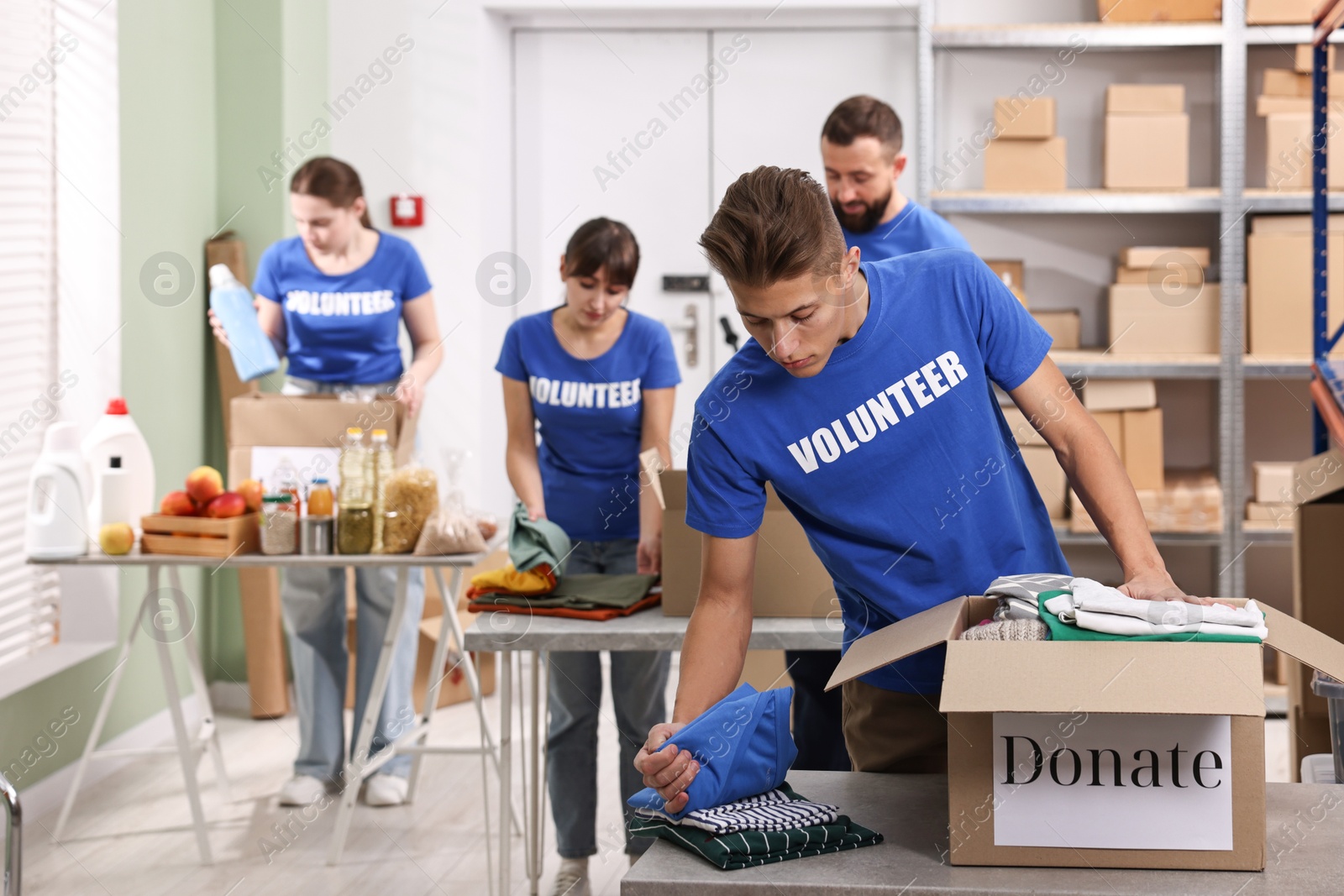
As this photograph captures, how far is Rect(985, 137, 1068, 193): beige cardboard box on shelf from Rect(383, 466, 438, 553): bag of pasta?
2294mm

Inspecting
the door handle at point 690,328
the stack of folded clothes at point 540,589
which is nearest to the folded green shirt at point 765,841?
the stack of folded clothes at point 540,589

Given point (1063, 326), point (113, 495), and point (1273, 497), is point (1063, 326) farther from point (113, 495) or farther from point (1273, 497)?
point (113, 495)

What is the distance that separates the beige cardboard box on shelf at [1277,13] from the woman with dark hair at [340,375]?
8.95 feet

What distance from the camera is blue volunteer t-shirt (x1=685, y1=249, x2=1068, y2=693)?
4.57 feet

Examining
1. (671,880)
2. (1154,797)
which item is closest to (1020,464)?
(1154,797)

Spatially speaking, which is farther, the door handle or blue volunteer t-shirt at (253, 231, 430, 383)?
the door handle

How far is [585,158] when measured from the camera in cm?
458

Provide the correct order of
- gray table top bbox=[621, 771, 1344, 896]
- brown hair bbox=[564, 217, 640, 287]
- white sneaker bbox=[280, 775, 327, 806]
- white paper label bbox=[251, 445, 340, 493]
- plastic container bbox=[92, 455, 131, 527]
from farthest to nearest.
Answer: white sneaker bbox=[280, 775, 327, 806] < white paper label bbox=[251, 445, 340, 493] < plastic container bbox=[92, 455, 131, 527] < brown hair bbox=[564, 217, 640, 287] < gray table top bbox=[621, 771, 1344, 896]

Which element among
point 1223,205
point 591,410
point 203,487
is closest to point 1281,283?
point 1223,205

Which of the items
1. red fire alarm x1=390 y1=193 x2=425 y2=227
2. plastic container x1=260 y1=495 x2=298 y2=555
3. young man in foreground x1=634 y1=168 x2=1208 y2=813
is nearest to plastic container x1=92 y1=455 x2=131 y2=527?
plastic container x1=260 y1=495 x2=298 y2=555

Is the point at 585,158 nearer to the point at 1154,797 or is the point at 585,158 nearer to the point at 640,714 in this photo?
the point at 640,714

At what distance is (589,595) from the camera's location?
2404 millimetres

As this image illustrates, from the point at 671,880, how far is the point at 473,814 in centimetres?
229

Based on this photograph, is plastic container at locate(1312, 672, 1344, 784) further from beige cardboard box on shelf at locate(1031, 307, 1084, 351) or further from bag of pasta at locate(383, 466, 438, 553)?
beige cardboard box on shelf at locate(1031, 307, 1084, 351)
